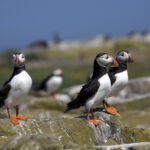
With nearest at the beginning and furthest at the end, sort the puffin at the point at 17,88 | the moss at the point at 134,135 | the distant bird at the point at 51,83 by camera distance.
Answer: the puffin at the point at 17,88 → the moss at the point at 134,135 → the distant bird at the point at 51,83

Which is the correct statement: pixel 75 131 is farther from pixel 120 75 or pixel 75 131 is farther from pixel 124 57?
pixel 124 57

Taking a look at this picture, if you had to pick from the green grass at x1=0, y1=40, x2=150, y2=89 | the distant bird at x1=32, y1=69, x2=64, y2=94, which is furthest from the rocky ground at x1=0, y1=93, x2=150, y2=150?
the green grass at x1=0, y1=40, x2=150, y2=89

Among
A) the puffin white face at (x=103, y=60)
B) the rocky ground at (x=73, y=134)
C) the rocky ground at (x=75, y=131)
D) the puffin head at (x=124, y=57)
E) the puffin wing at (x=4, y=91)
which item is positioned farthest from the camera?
the puffin head at (x=124, y=57)

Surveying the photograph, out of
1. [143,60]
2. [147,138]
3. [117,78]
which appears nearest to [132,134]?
[147,138]

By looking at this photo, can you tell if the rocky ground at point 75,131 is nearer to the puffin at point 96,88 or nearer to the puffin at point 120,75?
the puffin at point 96,88

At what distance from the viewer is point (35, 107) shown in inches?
492

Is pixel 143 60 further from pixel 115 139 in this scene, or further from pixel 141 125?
pixel 115 139

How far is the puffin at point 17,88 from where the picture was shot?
638 cm

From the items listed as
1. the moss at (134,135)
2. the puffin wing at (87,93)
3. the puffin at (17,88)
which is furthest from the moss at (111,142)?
the puffin at (17,88)

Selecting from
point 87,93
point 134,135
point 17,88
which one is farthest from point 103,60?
point 17,88

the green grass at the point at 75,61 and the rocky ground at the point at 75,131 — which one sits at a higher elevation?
the rocky ground at the point at 75,131

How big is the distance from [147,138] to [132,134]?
0.33 metres

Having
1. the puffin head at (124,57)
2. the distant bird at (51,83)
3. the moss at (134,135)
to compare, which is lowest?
the distant bird at (51,83)

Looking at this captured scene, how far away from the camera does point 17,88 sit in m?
6.39
